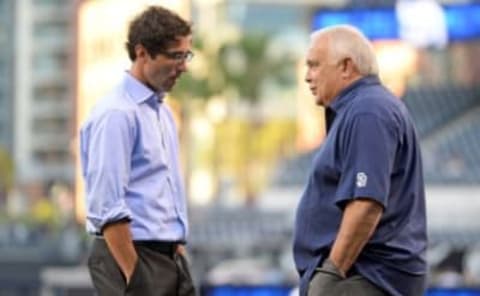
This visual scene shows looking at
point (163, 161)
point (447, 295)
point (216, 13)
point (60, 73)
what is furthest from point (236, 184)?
point (163, 161)

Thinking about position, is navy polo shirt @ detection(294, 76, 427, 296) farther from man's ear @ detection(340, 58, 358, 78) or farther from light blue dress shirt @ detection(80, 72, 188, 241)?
light blue dress shirt @ detection(80, 72, 188, 241)

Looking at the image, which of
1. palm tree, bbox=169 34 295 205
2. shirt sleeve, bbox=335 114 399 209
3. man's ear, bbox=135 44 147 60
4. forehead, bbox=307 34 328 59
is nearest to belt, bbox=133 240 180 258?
man's ear, bbox=135 44 147 60

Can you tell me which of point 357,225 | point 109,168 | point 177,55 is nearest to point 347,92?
point 357,225

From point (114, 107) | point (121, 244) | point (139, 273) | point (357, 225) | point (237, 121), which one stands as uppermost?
point (114, 107)

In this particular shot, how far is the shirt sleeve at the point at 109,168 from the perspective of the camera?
20.5ft

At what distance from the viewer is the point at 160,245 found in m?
6.46

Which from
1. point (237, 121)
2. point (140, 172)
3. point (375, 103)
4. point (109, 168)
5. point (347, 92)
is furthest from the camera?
point (237, 121)

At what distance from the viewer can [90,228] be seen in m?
6.42

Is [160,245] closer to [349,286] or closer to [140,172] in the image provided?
[140,172]

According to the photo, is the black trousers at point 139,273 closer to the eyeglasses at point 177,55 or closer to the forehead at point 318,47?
the eyeglasses at point 177,55

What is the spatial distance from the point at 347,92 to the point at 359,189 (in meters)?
0.38

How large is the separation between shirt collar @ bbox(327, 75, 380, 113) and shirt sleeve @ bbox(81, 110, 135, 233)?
71 cm

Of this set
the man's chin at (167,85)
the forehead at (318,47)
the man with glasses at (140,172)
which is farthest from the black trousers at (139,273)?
the forehead at (318,47)

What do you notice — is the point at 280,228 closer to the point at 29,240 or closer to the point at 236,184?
the point at 29,240
